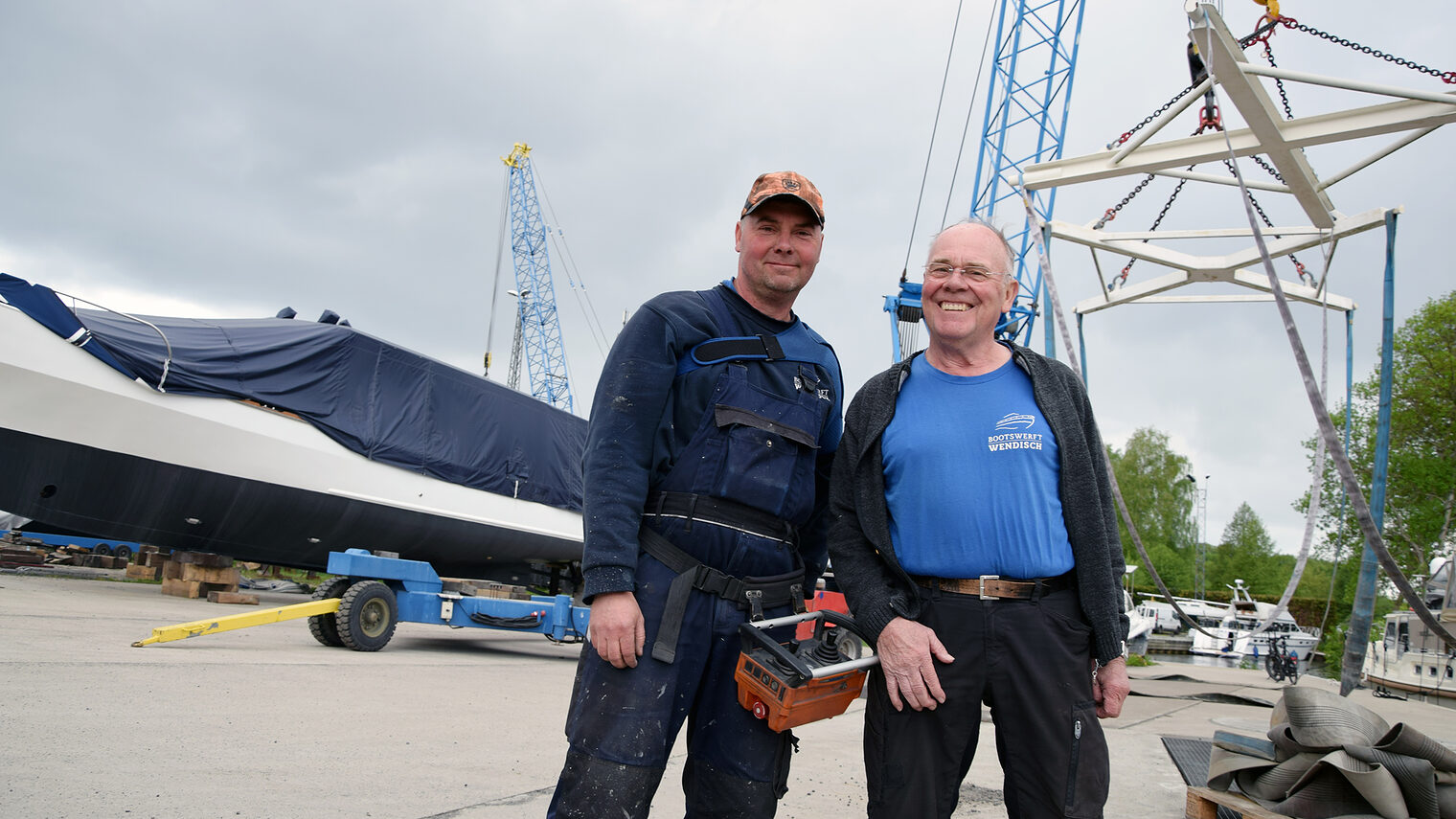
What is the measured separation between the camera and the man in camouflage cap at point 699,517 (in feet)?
6.34

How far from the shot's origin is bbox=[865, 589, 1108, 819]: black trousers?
6.23 feet

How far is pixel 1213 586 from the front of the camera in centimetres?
6341

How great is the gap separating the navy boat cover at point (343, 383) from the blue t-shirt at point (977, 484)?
940cm

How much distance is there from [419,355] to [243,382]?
2.07m

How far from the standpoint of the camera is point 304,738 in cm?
372

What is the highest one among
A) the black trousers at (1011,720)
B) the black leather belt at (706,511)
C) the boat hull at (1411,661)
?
the black leather belt at (706,511)

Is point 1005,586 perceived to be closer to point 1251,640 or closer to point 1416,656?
point 1416,656

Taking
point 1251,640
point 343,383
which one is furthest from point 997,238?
point 1251,640

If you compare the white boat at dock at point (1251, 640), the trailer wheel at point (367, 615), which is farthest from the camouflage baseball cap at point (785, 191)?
the white boat at dock at point (1251, 640)

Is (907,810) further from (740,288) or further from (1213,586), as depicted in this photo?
(1213,586)

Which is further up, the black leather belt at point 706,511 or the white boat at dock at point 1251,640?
the black leather belt at point 706,511

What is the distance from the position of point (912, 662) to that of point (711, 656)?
516 millimetres

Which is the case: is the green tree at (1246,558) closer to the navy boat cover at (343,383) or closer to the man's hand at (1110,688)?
the navy boat cover at (343,383)

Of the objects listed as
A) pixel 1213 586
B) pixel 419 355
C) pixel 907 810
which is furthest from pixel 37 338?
pixel 1213 586
